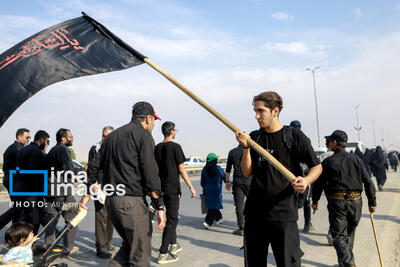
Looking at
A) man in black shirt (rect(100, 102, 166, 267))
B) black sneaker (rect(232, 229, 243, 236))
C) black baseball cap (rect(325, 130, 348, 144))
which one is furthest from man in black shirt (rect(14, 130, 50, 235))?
black baseball cap (rect(325, 130, 348, 144))

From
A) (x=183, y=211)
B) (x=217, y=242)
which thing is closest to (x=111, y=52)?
(x=217, y=242)

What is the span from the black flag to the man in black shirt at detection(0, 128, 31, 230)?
349 centimetres

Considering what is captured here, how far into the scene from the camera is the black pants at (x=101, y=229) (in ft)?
18.1

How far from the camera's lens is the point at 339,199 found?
4895 millimetres

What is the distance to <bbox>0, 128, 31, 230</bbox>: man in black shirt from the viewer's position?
5778 mm

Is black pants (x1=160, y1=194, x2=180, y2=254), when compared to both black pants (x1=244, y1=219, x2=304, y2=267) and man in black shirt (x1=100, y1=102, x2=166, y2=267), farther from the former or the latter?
black pants (x1=244, y1=219, x2=304, y2=267)

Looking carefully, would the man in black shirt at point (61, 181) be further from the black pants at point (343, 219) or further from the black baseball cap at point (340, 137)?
the black baseball cap at point (340, 137)

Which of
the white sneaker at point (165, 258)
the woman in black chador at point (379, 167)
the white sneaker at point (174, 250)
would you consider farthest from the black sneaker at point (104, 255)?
the woman in black chador at point (379, 167)

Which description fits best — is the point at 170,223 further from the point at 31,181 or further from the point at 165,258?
the point at 31,181

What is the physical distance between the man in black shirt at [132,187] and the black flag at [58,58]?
801 millimetres

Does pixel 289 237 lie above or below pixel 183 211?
above

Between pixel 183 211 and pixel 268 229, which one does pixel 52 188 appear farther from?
pixel 183 211

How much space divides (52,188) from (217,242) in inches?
120

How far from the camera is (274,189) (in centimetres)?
302
